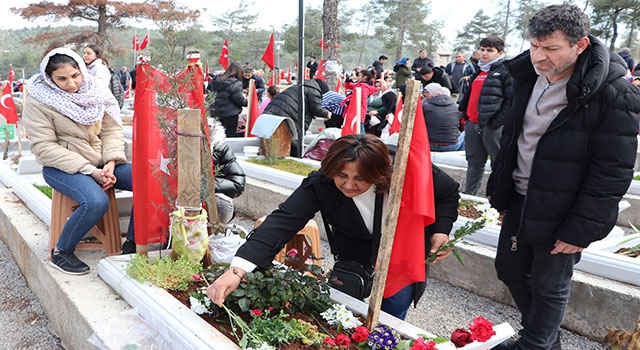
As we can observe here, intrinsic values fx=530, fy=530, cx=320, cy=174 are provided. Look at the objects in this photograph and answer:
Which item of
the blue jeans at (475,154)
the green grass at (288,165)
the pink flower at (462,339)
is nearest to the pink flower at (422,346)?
the pink flower at (462,339)

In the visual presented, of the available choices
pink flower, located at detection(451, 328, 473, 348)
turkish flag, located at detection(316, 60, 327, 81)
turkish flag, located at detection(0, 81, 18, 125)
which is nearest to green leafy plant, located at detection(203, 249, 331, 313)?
pink flower, located at detection(451, 328, 473, 348)

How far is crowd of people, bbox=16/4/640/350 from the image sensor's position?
2000 mm

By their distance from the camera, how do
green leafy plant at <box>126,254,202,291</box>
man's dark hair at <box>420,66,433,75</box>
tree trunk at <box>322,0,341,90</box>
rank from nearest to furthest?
green leafy plant at <box>126,254,202,291</box> → man's dark hair at <box>420,66,433,75</box> → tree trunk at <box>322,0,341,90</box>

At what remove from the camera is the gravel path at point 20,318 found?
115 inches

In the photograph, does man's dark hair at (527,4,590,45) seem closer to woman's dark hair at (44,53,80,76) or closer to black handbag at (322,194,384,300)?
black handbag at (322,194,384,300)

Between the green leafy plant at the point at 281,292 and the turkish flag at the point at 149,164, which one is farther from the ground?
the turkish flag at the point at 149,164

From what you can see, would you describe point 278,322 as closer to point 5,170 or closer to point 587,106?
point 587,106

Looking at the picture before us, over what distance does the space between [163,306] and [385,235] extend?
40.4 inches

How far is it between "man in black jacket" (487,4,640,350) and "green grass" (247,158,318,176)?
3492 mm

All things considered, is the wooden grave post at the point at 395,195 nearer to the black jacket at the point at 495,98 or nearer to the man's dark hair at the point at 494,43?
the black jacket at the point at 495,98

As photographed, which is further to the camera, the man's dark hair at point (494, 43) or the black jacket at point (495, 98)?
the man's dark hair at point (494, 43)

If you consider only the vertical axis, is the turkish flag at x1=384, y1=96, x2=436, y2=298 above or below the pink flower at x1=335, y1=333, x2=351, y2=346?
above

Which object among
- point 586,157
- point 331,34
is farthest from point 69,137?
point 331,34

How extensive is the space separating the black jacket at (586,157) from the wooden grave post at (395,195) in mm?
600
